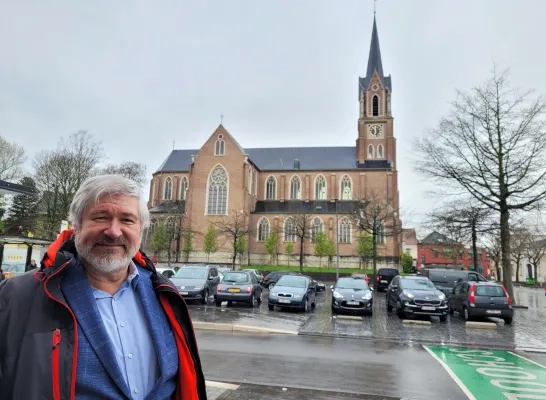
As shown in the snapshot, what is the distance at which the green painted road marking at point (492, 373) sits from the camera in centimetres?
611

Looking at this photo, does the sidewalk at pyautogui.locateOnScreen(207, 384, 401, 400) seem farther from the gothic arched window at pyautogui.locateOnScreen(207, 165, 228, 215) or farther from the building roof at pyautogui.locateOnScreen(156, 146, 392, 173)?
the building roof at pyautogui.locateOnScreen(156, 146, 392, 173)

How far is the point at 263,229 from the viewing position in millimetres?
53688

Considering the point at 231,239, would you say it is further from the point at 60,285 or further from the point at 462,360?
the point at 60,285

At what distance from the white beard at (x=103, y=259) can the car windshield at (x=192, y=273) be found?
15.8 m

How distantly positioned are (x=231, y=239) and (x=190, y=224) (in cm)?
605

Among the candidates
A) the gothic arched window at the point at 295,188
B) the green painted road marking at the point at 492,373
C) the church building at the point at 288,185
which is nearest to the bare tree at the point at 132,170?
the church building at the point at 288,185

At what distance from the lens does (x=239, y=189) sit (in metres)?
51.6

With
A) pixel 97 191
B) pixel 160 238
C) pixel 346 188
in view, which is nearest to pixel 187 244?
pixel 160 238

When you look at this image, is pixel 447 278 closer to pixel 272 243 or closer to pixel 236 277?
pixel 236 277

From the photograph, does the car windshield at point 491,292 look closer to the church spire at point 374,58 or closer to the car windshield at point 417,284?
the car windshield at point 417,284

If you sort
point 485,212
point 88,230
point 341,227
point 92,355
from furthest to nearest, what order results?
point 341,227, point 485,212, point 88,230, point 92,355

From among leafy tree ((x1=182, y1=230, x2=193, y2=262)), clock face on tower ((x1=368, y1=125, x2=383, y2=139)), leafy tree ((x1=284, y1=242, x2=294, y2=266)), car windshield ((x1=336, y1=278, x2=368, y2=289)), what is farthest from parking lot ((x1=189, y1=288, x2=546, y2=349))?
clock face on tower ((x1=368, y1=125, x2=383, y2=139))

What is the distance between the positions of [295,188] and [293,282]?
4247 cm

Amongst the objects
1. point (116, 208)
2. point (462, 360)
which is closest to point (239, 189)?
point (462, 360)
